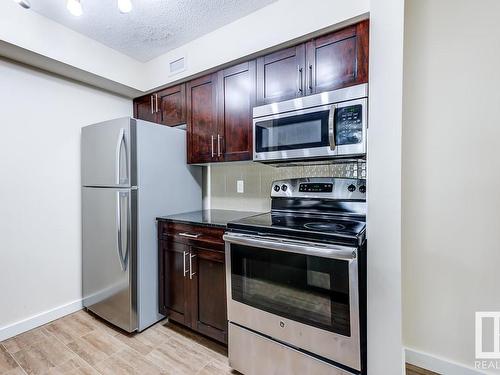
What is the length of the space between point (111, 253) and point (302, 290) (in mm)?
1605

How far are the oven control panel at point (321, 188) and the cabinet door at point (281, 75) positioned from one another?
2.06 ft

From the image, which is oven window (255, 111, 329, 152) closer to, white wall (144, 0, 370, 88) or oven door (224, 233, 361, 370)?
white wall (144, 0, 370, 88)

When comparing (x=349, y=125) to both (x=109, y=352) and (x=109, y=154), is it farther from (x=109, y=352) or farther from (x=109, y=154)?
(x=109, y=352)

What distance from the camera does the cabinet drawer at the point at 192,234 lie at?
5.93 ft

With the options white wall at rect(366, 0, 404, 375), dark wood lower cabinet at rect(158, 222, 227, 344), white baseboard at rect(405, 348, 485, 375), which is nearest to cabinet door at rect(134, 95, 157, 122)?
dark wood lower cabinet at rect(158, 222, 227, 344)

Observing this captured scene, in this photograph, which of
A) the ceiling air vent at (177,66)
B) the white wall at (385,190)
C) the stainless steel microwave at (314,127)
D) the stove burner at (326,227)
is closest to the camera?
the white wall at (385,190)

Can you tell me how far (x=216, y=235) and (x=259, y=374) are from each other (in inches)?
34.7

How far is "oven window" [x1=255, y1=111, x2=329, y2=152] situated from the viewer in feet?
5.32

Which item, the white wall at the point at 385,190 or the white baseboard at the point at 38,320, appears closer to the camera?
the white wall at the point at 385,190

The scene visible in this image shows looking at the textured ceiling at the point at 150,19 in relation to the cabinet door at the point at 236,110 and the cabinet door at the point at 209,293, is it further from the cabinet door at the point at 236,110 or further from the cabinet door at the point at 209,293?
the cabinet door at the point at 209,293

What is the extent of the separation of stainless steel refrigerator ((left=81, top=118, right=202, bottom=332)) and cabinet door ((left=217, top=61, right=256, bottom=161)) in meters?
0.50

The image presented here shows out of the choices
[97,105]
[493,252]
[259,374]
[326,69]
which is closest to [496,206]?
[493,252]

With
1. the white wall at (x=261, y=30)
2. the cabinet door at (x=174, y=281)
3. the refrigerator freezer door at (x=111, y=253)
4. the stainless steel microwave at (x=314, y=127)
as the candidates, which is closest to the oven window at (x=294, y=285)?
the cabinet door at (x=174, y=281)

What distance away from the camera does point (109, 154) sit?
2.10 meters
